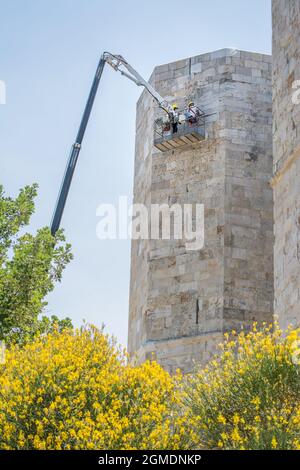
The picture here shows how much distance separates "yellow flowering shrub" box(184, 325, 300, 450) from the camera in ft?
35.6

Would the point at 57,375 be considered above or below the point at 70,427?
above

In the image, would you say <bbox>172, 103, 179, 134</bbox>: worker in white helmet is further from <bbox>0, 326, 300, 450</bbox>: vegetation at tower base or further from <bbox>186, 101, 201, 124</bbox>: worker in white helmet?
<bbox>0, 326, 300, 450</bbox>: vegetation at tower base

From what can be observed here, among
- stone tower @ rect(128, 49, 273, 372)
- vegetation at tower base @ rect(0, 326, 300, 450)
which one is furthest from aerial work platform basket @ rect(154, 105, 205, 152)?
vegetation at tower base @ rect(0, 326, 300, 450)

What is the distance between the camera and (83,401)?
1143 cm

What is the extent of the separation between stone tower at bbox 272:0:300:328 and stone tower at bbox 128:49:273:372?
2.28 meters

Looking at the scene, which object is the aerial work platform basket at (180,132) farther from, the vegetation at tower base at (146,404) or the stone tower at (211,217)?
the vegetation at tower base at (146,404)

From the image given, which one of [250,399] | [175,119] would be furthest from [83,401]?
[175,119]

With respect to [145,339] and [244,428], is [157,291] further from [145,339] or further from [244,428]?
[244,428]

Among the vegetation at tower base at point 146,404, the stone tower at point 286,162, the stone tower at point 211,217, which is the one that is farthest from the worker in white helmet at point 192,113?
the vegetation at tower base at point 146,404

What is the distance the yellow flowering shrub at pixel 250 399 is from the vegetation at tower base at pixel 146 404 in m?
0.01

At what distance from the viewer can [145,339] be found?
17594 mm
